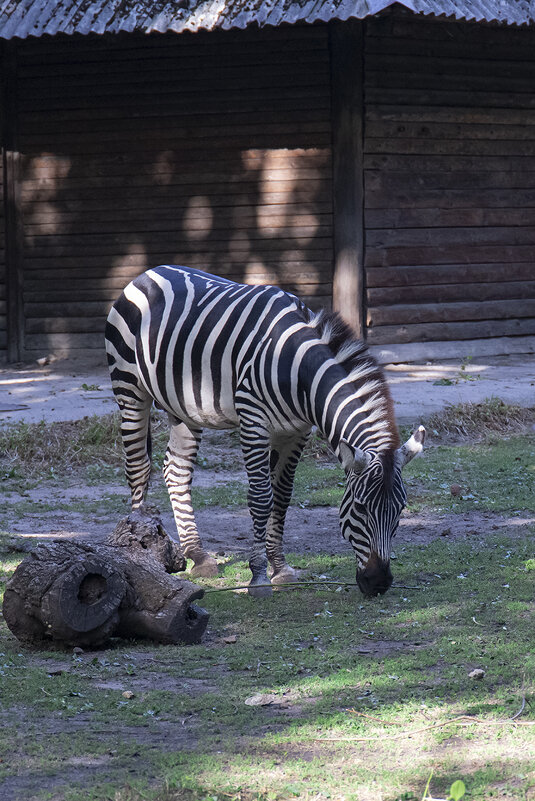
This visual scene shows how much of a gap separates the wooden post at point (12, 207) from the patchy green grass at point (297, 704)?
8.60 metres

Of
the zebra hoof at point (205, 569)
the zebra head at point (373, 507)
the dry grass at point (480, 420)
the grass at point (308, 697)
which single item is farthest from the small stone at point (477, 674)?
the dry grass at point (480, 420)

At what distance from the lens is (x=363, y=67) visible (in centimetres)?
1184

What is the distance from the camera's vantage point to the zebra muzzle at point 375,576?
4785 millimetres

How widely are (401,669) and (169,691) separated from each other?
37.7 inches

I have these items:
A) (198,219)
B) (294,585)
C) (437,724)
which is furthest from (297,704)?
(198,219)

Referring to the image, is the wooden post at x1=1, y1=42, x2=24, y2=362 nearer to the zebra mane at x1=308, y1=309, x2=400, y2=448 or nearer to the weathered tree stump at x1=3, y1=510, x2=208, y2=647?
the zebra mane at x1=308, y1=309, x2=400, y2=448

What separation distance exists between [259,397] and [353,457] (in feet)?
2.81

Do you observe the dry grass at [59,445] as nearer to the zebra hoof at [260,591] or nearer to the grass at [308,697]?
the grass at [308,697]

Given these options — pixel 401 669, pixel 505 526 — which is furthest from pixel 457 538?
pixel 401 669

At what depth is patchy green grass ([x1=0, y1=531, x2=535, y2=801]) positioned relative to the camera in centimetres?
306

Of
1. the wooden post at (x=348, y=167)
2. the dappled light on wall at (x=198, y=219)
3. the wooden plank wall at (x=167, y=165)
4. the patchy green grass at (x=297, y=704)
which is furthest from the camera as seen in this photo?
the dappled light on wall at (x=198, y=219)

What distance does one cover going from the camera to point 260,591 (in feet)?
17.5

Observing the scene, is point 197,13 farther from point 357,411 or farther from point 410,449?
point 410,449

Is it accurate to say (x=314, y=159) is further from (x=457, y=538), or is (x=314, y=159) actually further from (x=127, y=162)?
(x=457, y=538)
